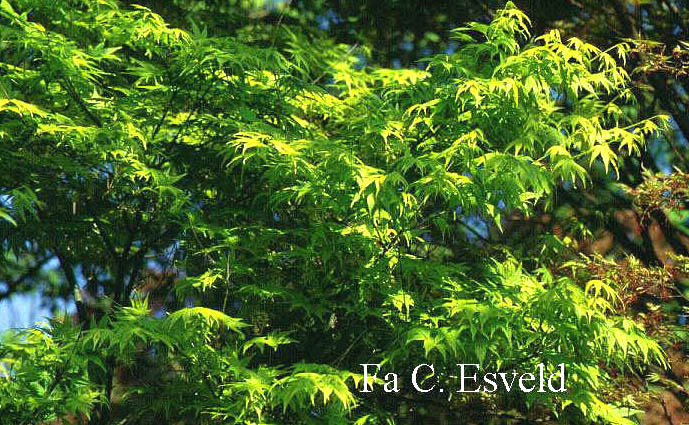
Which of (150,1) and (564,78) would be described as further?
(150,1)

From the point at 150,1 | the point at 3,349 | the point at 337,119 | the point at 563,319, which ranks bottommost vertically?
the point at 563,319

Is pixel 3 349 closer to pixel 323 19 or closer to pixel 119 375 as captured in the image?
pixel 119 375

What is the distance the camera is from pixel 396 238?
11.0ft

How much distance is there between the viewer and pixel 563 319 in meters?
3.01

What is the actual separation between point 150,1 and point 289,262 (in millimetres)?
2430

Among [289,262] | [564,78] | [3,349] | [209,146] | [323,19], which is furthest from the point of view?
[323,19]

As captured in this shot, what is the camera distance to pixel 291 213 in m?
3.78

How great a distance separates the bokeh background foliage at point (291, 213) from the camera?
9.70 ft

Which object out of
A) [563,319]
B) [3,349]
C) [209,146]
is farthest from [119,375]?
[563,319]

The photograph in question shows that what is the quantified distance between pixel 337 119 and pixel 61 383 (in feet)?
6.82

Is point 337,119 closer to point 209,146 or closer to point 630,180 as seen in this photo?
point 209,146

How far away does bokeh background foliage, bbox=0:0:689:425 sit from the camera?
2.96m

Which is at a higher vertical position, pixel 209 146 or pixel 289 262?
pixel 209 146

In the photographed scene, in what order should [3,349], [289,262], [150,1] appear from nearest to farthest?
[3,349], [289,262], [150,1]
